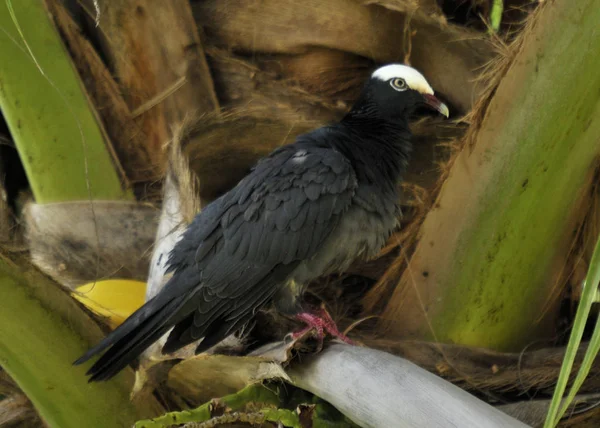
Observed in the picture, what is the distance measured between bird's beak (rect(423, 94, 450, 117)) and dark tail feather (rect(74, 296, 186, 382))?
1.03m

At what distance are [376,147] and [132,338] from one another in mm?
1001

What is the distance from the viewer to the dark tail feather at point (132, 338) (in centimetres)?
200

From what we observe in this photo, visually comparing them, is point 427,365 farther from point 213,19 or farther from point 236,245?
point 213,19

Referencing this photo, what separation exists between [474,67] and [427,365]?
3.27 ft

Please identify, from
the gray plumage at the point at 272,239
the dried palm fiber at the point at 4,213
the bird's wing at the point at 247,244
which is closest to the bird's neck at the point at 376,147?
the gray plumage at the point at 272,239

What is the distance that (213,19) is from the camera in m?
2.70

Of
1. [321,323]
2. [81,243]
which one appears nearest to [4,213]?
[81,243]

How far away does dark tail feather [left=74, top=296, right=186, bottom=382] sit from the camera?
6.55ft

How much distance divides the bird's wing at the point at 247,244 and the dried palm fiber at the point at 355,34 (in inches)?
17.3

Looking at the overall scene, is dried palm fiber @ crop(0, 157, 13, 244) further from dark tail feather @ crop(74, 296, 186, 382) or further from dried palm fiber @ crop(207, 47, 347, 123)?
dried palm fiber @ crop(207, 47, 347, 123)

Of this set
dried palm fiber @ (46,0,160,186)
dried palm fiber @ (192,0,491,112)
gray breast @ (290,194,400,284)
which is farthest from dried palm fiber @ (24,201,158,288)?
dried palm fiber @ (192,0,491,112)

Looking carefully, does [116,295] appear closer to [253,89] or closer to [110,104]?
[110,104]

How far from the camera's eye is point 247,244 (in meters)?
2.29

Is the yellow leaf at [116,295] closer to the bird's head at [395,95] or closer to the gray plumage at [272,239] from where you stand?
the gray plumage at [272,239]
